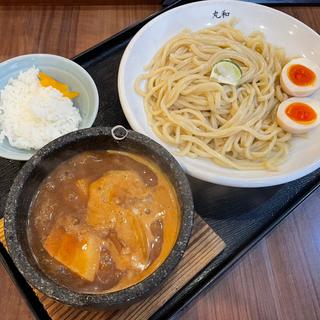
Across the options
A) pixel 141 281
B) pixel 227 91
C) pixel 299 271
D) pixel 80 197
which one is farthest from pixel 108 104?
pixel 299 271

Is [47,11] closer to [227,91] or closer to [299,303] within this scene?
[227,91]

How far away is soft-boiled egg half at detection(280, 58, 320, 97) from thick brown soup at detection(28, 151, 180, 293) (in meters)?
0.99

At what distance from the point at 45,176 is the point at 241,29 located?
5.00 ft

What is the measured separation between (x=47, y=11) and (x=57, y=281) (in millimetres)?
1868

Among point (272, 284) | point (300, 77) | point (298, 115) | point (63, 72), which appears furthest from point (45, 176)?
point (300, 77)

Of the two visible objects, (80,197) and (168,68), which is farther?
(168,68)

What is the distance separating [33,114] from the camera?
5.88 feet

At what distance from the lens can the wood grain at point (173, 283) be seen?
140cm

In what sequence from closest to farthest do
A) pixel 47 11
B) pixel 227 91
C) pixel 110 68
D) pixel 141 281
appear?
pixel 141 281 < pixel 227 91 < pixel 110 68 < pixel 47 11

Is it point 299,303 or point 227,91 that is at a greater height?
point 227,91

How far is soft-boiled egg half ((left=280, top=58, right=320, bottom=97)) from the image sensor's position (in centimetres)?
198

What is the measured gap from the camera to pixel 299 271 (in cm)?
172

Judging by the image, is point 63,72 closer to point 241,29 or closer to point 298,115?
point 241,29

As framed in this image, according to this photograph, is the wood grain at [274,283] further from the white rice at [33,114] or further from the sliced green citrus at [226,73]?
the white rice at [33,114]
